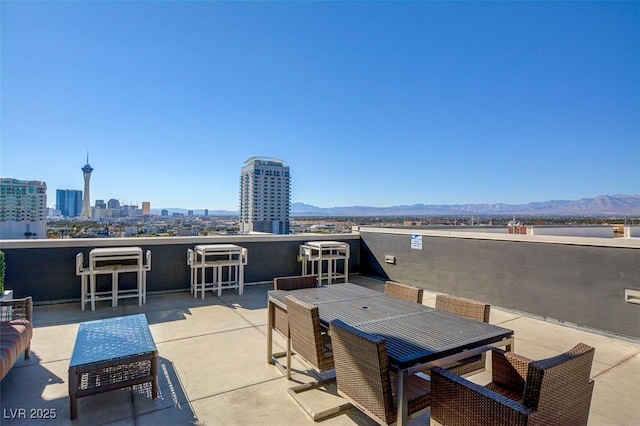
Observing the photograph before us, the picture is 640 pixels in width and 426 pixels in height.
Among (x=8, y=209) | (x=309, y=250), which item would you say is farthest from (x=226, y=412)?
(x=8, y=209)

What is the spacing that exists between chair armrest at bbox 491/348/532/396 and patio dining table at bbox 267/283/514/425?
0.26 ft

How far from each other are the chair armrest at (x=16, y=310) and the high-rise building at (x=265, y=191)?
12783 millimetres

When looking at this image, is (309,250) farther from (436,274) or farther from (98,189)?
(98,189)

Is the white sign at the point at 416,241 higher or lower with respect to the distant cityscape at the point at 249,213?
lower

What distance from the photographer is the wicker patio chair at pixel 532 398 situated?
Answer: 132cm

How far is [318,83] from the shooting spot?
34.7 ft

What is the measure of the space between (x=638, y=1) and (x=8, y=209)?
11.6 metres

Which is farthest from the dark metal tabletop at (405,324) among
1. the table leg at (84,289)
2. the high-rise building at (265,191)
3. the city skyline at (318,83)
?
the high-rise building at (265,191)

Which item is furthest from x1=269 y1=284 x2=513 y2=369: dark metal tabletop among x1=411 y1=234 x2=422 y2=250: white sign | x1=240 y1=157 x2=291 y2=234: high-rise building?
x1=240 y1=157 x2=291 y2=234: high-rise building

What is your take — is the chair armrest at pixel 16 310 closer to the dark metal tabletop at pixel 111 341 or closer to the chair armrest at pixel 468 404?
the dark metal tabletop at pixel 111 341

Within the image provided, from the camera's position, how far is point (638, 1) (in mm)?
4844

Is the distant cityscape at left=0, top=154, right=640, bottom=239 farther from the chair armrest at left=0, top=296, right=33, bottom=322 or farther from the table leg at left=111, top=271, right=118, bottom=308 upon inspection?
the chair armrest at left=0, top=296, right=33, bottom=322

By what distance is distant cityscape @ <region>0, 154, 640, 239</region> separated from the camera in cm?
734

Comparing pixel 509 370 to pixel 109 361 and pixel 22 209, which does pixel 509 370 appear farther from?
pixel 22 209
